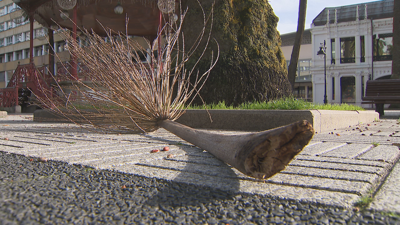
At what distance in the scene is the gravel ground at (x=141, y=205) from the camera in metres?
1.15

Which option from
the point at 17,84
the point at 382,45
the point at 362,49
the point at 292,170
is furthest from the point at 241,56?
the point at 382,45

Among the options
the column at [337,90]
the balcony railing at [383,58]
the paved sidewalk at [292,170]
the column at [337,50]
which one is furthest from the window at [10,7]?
the paved sidewalk at [292,170]

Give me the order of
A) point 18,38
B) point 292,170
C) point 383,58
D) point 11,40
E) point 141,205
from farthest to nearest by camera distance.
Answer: point 11,40, point 18,38, point 383,58, point 292,170, point 141,205

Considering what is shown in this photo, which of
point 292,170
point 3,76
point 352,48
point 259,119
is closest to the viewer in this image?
point 292,170

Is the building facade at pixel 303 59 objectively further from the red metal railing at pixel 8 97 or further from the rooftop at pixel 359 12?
the red metal railing at pixel 8 97

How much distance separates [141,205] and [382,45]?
34.2 meters

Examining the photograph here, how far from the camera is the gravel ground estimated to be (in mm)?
1150

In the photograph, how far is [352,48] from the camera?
102ft

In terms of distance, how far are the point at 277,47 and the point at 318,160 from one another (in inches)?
192

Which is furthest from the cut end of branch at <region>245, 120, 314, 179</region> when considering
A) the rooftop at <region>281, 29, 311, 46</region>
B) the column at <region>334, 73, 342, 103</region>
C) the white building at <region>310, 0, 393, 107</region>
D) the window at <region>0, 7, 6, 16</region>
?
the window at <region>0, 7, 6, 16</region>

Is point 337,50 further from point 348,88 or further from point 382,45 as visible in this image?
point 382,45

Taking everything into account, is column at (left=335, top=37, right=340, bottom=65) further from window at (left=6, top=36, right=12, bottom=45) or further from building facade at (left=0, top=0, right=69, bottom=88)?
window at (left=6, top=36, right=12, bottom=45)

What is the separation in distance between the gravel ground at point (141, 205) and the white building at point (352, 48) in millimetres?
30556

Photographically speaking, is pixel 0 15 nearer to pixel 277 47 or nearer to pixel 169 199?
pixel 277 47
